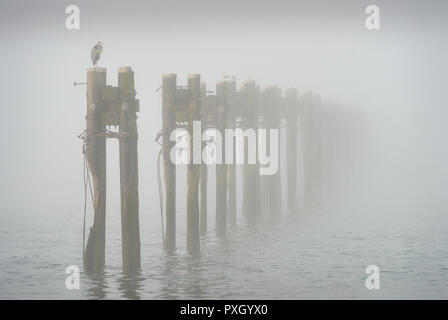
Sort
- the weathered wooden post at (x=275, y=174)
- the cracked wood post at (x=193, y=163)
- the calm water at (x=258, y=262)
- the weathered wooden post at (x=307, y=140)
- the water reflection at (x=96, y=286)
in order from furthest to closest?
the weathered wooden post at (x=307, y=140) → the weathered wooden post at (x=275, y=174) → the cracked wood post at (x=193, y=163) → the calm water at (x=258, y=262) → the water reflection at (x=96, y=286)

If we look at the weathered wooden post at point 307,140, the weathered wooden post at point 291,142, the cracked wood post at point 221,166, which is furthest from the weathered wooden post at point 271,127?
the cracked wood post at point 221,166

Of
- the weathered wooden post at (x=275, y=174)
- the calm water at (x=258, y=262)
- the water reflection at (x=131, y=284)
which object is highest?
the weathered wooden post at (x=275, y=174)

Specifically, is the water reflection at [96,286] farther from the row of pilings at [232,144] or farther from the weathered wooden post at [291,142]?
the weathered wooden post at [291,142]

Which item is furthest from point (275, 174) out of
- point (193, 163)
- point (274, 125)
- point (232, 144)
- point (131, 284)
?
point (131, 284)

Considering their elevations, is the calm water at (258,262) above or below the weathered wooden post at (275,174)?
below

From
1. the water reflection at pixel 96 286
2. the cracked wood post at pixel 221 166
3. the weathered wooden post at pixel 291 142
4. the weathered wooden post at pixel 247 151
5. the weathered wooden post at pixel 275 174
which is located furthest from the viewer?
the weathered wooden post at pixel 291 142

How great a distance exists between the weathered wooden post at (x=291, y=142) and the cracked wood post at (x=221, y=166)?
12.5 meters

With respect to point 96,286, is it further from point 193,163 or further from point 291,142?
point 291,142

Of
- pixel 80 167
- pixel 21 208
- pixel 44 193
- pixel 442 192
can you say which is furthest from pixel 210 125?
pixel 80 167

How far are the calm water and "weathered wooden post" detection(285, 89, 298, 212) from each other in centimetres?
354

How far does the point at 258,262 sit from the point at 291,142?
1865 centimetres

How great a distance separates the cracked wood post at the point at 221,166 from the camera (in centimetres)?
2973
